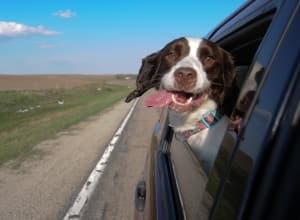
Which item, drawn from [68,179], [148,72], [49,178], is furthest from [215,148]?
[49,178]

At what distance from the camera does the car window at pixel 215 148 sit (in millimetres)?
1706

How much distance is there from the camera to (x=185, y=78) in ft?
9.98

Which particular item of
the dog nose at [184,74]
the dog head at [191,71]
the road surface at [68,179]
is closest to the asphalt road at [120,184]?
the road surface at [68,179]

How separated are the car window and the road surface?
Answer: 3.68 m

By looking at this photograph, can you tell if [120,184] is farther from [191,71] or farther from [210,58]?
[191,71]

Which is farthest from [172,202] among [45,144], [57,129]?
[57,129]

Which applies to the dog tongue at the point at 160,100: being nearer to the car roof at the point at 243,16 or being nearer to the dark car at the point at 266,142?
the car roof at the point at 243,16

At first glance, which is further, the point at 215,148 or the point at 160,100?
the point at 160,100

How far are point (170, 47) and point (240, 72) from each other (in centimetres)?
51

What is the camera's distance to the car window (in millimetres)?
1706

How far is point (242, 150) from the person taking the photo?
56.9 inches

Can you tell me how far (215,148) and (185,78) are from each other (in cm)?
50

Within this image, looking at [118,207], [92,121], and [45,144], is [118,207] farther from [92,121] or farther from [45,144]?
[92,121]

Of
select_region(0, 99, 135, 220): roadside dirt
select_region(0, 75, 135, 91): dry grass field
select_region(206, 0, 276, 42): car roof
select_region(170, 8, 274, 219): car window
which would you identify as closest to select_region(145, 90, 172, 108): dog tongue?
select_region(170, 8, 274, 219): car window
